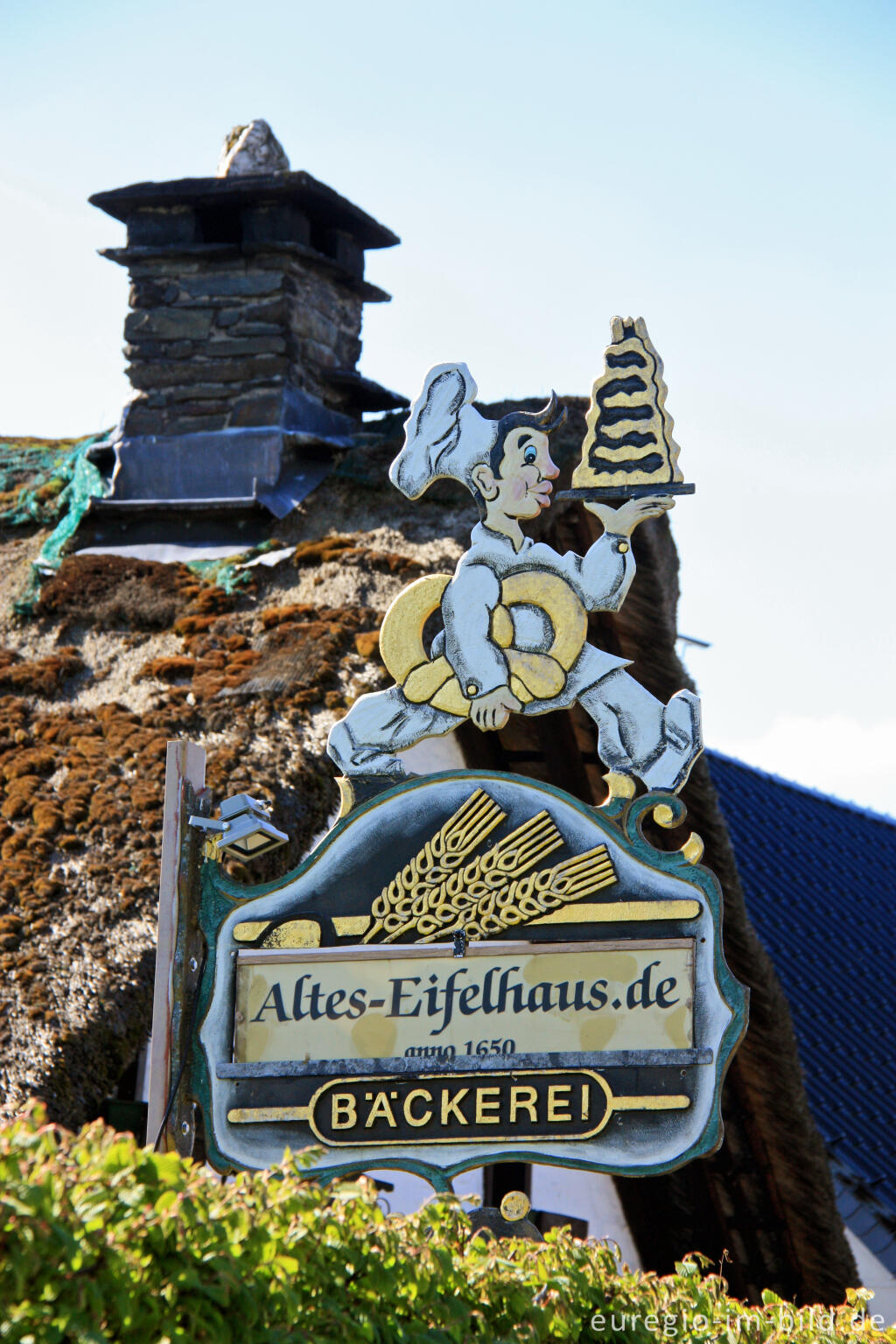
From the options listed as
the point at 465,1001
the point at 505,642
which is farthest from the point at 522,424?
the point at 465,1001

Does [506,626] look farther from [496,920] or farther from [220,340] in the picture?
[220,340]

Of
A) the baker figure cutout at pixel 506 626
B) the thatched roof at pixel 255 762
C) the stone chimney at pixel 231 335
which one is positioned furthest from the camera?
the stone chimney at pixel 231 335

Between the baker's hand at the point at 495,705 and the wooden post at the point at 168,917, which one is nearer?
the wooden post at the point at 168,917

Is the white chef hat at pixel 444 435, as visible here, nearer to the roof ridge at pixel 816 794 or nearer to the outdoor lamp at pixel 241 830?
the outdoor lamp at pixel 241 830

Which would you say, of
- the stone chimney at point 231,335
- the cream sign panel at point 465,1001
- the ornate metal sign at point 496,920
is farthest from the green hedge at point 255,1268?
the stone chimney at point 231,335

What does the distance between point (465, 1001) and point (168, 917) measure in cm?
98

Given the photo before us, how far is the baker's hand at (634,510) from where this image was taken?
510 centimetres

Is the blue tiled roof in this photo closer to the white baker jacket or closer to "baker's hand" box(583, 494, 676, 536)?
the white baker jacket

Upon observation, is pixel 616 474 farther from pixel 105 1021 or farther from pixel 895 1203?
pixel 895 1203

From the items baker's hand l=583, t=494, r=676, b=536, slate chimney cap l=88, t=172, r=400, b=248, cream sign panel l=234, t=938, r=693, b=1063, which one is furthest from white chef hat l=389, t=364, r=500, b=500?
slate chimney cap l=88, t=172, r=400, b=248

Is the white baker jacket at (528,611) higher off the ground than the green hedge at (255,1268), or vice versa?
the white baker jacket at (528,611)

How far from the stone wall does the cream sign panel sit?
5517 mm

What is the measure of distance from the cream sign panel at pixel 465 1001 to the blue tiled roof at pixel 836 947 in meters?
5.27

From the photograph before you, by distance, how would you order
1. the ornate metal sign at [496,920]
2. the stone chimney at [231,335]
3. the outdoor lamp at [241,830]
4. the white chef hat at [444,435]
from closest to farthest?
the ornate metal sign at [496,920] < the outdoor lamp at [241,830] < the white chef hat at [444,435] < the stone chimney at [231,335]
